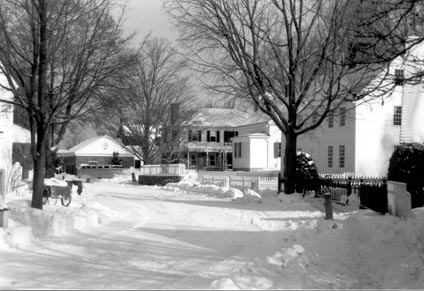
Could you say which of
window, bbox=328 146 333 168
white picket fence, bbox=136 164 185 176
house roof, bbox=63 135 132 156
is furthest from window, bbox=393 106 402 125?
house roof, bbox=63 135 132 156

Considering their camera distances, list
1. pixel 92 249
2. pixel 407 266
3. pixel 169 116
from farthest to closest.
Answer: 1. pixel 169 116
2. pixel 92 249
3. pixel 407 266

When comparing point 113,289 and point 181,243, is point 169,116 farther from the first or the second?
point 113,289

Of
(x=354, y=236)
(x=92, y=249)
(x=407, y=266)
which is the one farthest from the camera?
(x=354, y=236)

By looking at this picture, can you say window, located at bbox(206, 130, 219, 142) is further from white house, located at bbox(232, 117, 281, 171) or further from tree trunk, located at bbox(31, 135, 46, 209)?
tree trunk, located at bbox(31, 135, 46, 209)

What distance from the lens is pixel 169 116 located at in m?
48.2

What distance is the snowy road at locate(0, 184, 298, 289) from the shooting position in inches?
309

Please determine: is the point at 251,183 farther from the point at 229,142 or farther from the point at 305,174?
the point at 229,142

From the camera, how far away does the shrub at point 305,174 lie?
24.8m

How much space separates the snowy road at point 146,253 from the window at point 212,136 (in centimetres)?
5107

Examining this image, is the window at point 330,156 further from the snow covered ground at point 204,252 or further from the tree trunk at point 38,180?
the tree trunk at point 38,180

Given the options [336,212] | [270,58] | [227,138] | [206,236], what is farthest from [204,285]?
[227,138]

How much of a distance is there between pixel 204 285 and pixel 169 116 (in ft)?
135

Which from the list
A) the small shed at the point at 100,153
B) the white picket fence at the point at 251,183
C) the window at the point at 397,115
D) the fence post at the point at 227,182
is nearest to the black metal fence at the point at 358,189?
the white picket fence at the point at 251,183

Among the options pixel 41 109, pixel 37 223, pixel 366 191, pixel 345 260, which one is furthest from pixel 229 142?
pixel 345 260
